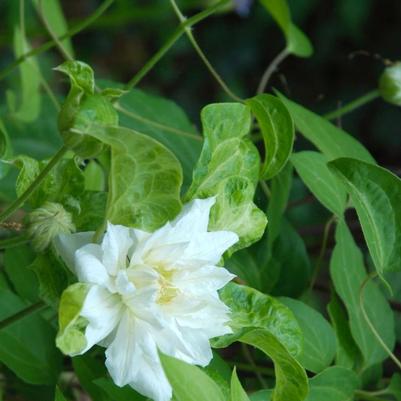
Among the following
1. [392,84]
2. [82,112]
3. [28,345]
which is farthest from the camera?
[392,84]

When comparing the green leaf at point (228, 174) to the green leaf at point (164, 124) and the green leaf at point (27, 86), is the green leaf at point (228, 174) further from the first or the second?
the green leaf at point (27, 86)

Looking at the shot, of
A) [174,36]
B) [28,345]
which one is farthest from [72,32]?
[28,345]

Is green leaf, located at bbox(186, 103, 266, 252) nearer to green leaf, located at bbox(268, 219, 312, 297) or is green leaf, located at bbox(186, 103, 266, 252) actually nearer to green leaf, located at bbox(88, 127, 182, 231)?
green leaf, located at bbox(88, 127, 182, 231)

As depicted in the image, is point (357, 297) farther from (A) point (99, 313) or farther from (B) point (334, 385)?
(A) point (99, 313)

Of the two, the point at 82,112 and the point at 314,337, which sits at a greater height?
the point at 82,112

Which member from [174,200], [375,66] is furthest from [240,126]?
[375,66]

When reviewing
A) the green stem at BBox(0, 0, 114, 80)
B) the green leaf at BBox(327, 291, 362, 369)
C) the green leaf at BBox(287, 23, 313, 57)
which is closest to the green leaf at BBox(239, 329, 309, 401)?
the green leaf at BBox(327, 291, 362, 369)
